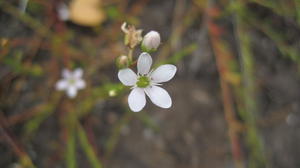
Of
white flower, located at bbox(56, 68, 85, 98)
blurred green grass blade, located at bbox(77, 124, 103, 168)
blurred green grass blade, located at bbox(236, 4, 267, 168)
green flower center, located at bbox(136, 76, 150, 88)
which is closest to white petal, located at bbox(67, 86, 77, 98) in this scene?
white flower, located at bbox(56, 68, 85, 98)

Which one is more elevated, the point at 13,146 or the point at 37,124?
the point at 37,124

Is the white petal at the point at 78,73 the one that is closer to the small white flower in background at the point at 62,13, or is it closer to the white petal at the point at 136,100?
the small white flower in background at the point at 62,13

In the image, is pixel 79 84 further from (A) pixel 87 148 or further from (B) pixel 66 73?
(A) pixel 87 148

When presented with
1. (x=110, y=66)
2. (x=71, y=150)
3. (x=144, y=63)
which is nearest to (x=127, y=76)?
(x=144, y=63)

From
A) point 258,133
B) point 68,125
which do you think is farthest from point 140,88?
point 258,133

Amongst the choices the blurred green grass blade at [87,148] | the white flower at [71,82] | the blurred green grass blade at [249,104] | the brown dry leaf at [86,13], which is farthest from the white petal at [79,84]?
the blurred green grass blade at [249,104]

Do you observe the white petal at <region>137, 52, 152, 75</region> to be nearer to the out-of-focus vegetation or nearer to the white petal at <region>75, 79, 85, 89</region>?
the out-of-focus vegetation

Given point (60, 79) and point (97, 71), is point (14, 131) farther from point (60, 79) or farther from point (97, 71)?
point (97, 71)

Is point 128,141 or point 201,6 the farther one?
point 201,6
